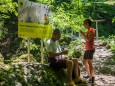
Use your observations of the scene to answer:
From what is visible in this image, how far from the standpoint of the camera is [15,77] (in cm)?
491

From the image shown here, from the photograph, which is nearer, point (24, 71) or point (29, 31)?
point (24, 71)

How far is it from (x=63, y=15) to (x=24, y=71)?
398 cm

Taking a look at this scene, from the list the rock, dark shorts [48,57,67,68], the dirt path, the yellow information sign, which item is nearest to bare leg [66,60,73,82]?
dark shorts [48,57,67,68]

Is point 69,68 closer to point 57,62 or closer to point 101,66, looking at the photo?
point 57,62

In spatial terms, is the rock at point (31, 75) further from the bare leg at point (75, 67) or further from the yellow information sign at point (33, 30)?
the yellow information sign at point (33, 30)

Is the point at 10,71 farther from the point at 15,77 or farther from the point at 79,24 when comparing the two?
the point at 79,24

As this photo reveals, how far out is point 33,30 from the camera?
21.4 ft

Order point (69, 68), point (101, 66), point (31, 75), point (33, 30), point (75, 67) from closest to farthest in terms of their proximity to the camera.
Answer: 1. point (31, 75)
2. point (69, 68)
3. point (75, 67)
4. point (33, 30)
5. point (101, 66)

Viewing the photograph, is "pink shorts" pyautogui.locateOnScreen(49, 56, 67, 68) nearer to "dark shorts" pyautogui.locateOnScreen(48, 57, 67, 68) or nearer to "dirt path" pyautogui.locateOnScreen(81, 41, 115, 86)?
"dark shorts" pyautogui.locateOnScreen(48, 57, 67, 68)

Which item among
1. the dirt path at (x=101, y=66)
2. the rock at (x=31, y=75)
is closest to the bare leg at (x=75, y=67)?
the rock at (x=31, y=75)

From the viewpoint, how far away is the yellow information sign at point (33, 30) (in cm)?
627

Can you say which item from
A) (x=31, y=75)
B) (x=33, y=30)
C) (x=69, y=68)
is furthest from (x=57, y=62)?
(x=33, y=30)

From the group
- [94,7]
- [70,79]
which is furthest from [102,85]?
[94,7]

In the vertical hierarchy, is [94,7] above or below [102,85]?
above
